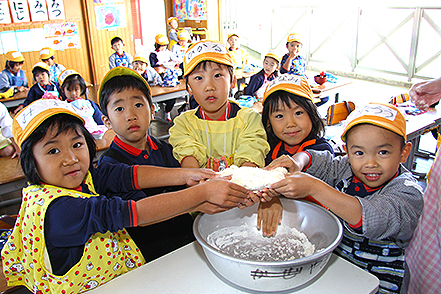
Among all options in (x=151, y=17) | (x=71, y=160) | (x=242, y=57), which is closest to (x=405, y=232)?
(x=71, y=160)

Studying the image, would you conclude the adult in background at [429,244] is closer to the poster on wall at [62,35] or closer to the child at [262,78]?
the child at [262,78]

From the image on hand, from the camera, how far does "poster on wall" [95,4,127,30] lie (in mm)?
8414

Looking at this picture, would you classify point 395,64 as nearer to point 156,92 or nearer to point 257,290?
point 156,92

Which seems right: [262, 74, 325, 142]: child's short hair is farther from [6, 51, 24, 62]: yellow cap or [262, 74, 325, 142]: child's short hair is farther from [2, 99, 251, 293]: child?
[6, 51, 24, 62]: yellow cap

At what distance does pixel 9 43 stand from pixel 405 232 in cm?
849

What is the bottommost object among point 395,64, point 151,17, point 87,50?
point 395,64

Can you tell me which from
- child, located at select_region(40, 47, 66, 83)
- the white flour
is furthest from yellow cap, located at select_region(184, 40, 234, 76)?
child, located at select_region(40, 47, 66, 83)

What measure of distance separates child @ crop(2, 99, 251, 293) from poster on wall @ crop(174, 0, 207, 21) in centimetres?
874

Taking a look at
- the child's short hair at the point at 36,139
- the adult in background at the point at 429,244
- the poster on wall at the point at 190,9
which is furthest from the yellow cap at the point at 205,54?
the poster on wall at the point at 190,9

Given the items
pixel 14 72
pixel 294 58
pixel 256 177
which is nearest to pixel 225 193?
pixel 256 177

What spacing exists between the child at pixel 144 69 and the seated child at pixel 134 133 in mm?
4165

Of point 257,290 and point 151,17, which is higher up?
point 151,17

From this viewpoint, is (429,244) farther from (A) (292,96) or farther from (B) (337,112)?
(B) (337,112)

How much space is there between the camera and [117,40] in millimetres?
6656
